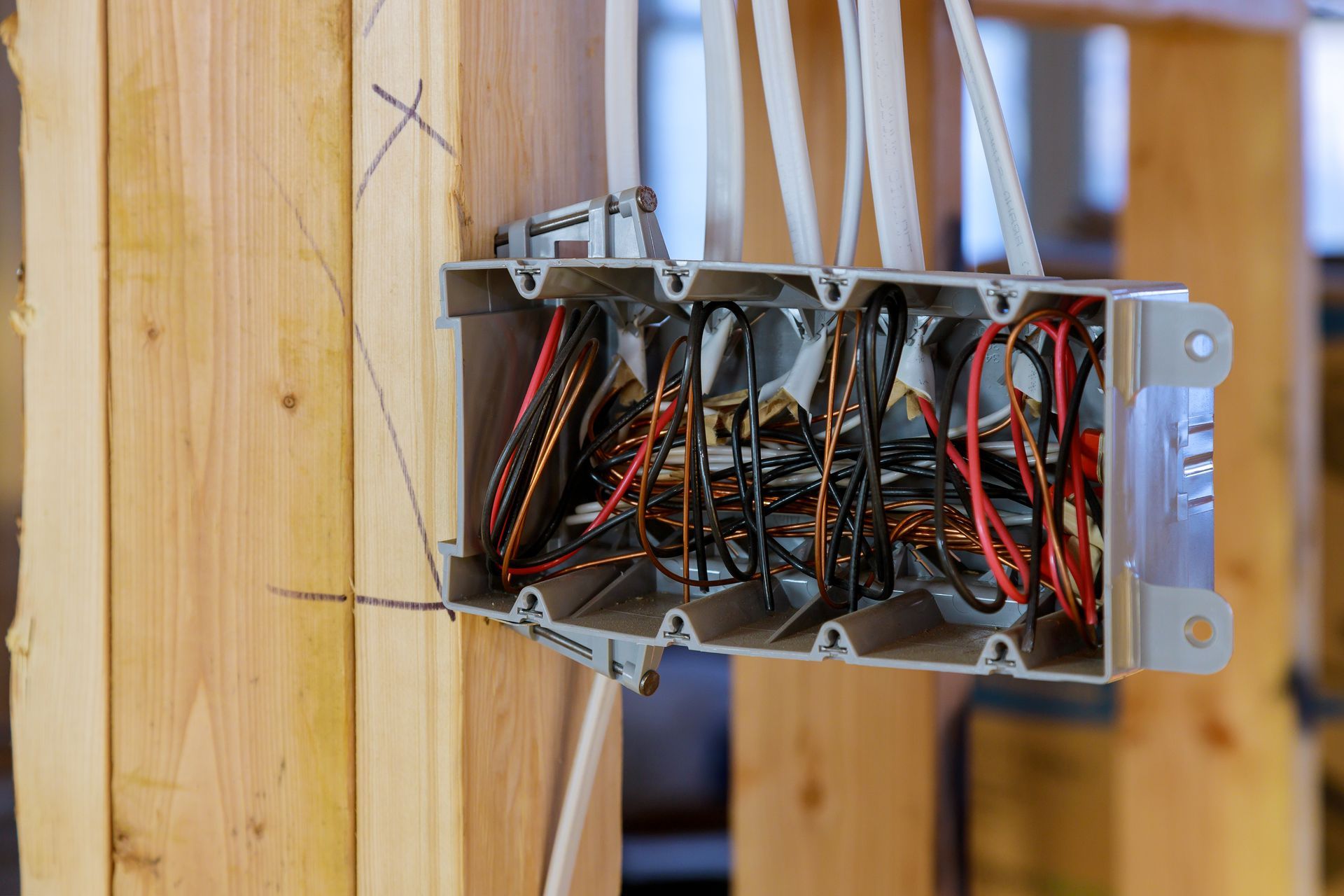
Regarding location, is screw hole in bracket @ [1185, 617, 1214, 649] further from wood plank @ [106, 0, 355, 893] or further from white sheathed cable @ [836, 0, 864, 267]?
wood plank @ [106, 0, 355, 893]

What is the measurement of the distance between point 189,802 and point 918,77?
42.4 inches

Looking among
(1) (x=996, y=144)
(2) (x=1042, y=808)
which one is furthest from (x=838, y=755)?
(1) (x=996, y=144)

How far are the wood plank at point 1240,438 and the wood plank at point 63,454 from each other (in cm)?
125

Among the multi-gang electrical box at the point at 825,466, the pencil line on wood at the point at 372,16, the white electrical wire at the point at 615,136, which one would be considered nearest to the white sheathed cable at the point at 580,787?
the white electrical wire at the point at 615,136

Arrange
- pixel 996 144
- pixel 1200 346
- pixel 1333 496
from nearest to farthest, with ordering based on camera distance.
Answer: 1. pixel 1200 346
2. pixel 996 144
3. pixel 1333 496

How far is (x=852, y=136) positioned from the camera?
0.64m

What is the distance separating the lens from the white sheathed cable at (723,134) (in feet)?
2.07

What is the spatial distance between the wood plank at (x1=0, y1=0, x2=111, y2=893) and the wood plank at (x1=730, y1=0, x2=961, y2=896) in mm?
778

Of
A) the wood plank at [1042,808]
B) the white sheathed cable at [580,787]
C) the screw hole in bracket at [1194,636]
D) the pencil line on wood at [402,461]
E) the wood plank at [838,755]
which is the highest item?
the pencil line on wood at [402,461]

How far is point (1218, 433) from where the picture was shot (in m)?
1.52

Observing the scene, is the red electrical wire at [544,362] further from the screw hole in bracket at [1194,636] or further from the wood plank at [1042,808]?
the wood plank at [1042,808]

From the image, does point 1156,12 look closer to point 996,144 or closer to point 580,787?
point 996,144

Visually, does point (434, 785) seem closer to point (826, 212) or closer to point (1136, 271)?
point (826, 212)

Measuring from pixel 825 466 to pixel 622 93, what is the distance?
255mm
